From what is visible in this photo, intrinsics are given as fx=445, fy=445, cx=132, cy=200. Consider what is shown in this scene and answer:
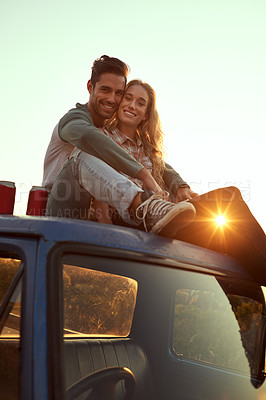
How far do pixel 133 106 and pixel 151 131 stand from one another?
0.31m

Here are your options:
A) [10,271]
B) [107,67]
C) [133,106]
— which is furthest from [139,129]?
[10,271]

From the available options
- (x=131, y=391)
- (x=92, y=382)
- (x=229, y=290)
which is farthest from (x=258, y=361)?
(x=92, y=382)

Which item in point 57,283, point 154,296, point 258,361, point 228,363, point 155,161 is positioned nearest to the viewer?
point 57,283

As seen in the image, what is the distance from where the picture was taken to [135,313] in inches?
113

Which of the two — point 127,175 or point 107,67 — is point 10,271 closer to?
point 127,175

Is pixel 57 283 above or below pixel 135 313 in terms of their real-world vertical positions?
above

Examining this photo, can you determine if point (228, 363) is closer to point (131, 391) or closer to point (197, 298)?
point (197, 298)

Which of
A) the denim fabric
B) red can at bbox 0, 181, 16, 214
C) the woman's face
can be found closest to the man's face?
the woman's face

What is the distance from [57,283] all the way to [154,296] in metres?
1.69

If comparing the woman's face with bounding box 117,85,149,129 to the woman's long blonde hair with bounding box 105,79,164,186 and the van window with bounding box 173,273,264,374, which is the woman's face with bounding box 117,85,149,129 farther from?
the van window with bounding box 173,273,264,374

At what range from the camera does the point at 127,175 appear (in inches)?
126

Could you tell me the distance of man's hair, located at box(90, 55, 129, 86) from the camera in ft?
11.5

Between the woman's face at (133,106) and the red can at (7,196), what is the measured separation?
156cm

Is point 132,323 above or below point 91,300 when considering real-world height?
above
